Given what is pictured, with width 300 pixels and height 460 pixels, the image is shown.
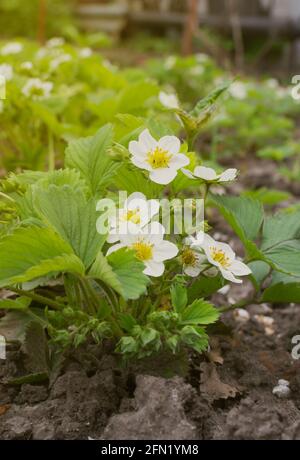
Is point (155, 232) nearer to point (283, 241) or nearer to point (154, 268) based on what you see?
point (154, 268)

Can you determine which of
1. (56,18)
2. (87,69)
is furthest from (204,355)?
(56,18)

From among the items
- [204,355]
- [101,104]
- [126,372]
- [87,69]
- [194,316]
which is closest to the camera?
[194,316]

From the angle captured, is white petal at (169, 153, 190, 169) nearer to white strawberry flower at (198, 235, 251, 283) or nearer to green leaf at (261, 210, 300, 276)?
white strawberry flower at (198, 235, 251, 283)

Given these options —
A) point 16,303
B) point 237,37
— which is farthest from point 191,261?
point 237,37
